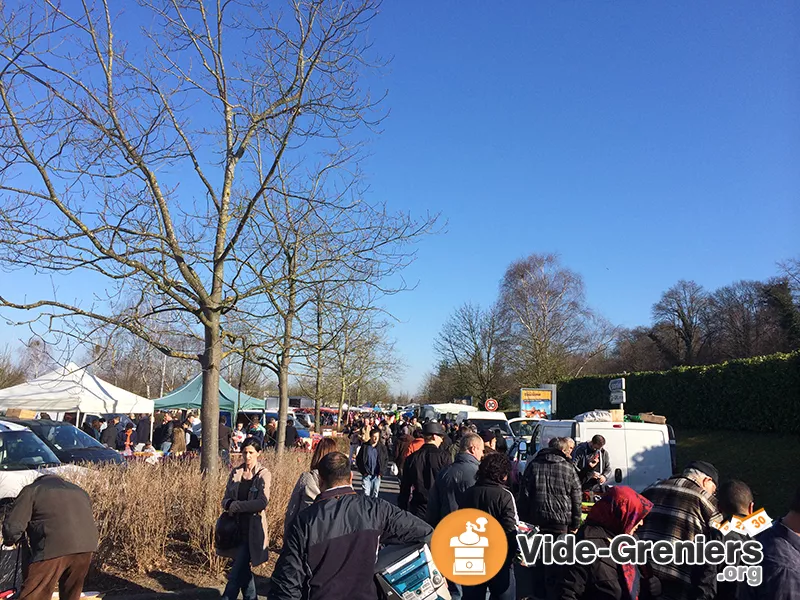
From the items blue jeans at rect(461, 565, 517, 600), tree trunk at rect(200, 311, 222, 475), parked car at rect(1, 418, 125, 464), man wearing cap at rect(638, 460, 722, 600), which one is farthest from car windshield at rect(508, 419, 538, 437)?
man wearing cap at rect(638, 460, 722, 600)

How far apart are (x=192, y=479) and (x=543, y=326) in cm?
3966

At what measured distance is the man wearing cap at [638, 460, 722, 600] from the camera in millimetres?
3992

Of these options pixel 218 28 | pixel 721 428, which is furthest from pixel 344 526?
pixel 721 428

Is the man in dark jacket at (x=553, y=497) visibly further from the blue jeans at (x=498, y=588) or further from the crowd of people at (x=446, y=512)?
the blue jeans at (x=498, y=588)

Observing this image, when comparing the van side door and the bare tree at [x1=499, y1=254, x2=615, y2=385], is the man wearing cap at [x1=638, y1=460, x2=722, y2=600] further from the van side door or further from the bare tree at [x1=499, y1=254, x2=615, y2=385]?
the bare tree at [x1=499, y1=254, x2=615, y2=385]

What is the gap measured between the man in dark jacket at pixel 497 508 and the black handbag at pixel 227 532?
2.21 meters

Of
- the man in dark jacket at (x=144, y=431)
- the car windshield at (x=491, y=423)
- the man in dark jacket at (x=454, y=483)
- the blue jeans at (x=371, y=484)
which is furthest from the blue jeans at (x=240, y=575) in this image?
the car windshield at (x=491, y=423)

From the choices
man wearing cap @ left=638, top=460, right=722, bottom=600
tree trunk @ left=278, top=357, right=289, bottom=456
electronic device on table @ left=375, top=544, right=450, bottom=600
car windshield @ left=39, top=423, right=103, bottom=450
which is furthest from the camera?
tree trunk @ left=278, top=357, right=289, bottom=456

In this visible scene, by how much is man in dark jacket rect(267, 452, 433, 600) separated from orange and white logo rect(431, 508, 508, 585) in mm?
951

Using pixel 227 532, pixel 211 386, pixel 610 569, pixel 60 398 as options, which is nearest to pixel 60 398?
pixel 60 398

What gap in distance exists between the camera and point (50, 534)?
5008 millimetres

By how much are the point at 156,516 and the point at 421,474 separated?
3108 millimetres

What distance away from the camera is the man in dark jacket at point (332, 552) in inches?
129

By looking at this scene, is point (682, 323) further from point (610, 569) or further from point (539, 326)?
point (610, 569)
